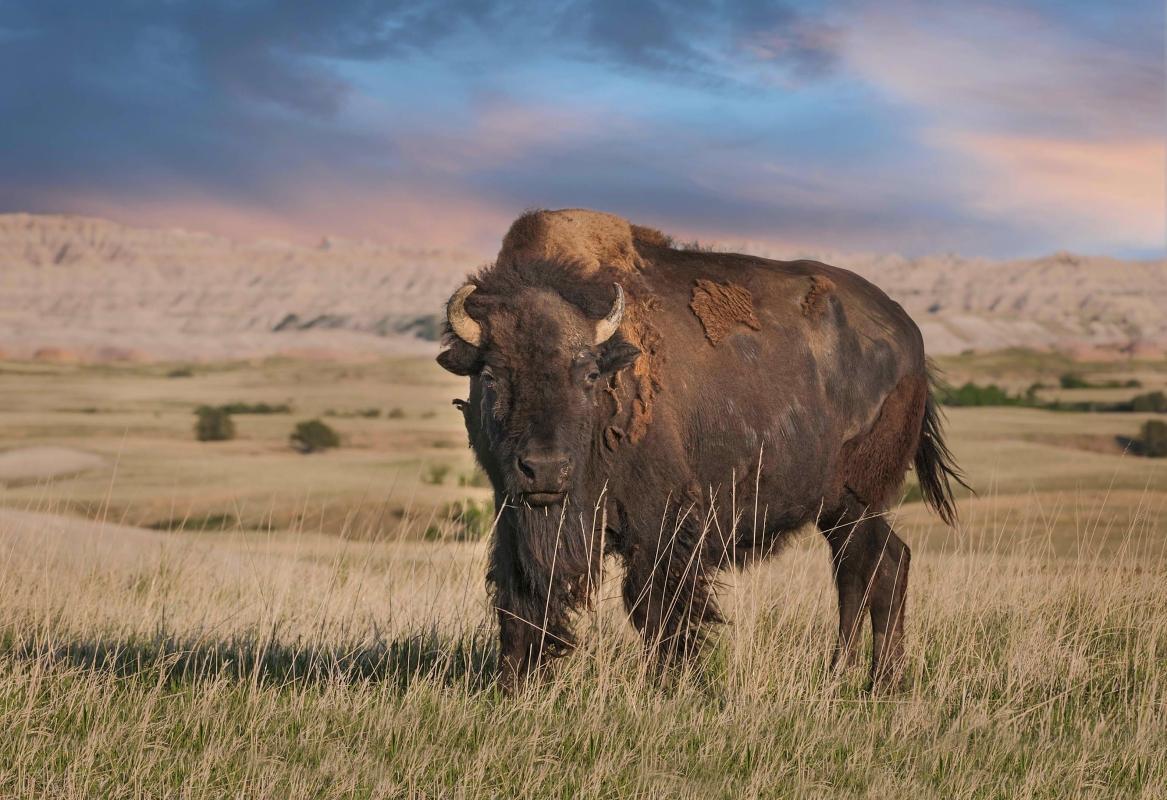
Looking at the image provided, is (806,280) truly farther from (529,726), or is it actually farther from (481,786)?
(481,786)

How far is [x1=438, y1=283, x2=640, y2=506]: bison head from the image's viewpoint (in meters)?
5.97

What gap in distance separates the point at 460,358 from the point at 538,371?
0.49m

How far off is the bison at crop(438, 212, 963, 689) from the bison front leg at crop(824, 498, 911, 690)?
14 millimetres

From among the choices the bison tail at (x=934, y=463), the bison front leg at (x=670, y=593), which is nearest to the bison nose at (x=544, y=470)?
the bison front leg at (x=670, y=593)

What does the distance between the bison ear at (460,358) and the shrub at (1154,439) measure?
30.6 metres

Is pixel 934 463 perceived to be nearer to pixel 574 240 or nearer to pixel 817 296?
pixel 817 296

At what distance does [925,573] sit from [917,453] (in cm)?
184

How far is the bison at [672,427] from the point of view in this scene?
6.25 m

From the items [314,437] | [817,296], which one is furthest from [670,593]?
[314,437]

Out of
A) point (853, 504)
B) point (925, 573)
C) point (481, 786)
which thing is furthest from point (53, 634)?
point (925, 573)

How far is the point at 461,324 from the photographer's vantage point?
629cm

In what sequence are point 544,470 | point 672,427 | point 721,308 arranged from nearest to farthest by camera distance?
point 544,470
point 672,427
point 721,308

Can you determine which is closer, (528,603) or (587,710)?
(587,710)

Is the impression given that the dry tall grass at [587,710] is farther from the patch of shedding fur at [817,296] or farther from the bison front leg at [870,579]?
the patch of shedding fur at [817,296]
